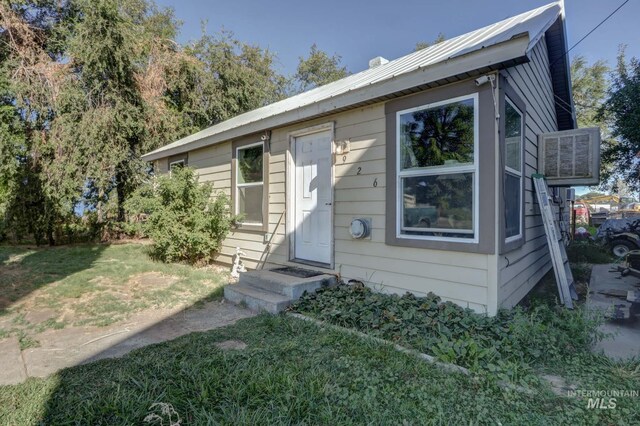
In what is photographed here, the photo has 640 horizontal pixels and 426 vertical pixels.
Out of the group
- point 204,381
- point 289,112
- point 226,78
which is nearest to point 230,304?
point 204,381

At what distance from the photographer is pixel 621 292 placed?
180 inches

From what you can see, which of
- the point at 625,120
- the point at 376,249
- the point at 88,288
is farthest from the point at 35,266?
the point at 625,120

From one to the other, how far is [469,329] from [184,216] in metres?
4.79

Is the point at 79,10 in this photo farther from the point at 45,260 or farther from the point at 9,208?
the point at 45,260

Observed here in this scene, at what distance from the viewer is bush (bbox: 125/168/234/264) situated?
5.93 meters

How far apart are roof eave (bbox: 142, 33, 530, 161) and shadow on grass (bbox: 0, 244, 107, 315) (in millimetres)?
3726

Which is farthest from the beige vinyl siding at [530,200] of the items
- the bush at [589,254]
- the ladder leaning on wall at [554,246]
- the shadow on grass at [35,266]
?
the shadow on grass at [35,266]

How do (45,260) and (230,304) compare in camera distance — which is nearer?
(230,304)

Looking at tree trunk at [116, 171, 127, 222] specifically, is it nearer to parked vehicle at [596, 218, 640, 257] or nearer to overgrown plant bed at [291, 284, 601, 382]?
overgrown plant bed at [291, 284, 601, 382]

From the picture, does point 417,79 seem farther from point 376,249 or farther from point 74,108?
point 74,108

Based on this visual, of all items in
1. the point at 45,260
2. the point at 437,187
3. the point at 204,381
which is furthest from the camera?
the point at 45,260

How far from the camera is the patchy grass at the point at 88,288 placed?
3.64 meters

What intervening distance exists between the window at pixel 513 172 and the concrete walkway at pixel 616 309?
1.08 m

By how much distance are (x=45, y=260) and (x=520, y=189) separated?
804cm
